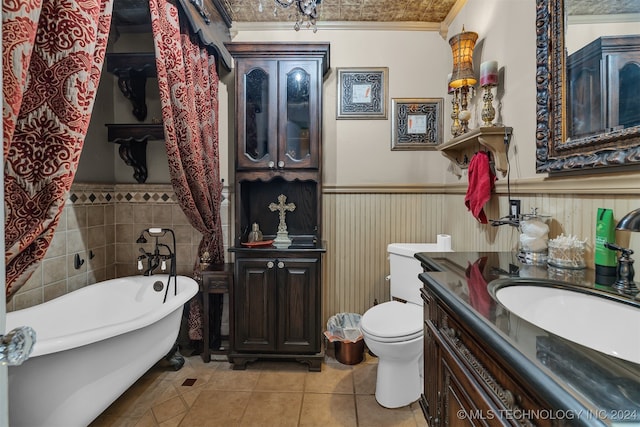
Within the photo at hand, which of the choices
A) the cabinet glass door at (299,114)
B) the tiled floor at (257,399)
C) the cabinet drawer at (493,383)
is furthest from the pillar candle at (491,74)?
the tiled floor at (257,399)

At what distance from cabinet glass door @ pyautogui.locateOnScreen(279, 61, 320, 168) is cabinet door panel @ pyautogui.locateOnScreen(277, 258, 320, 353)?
0.75 metres

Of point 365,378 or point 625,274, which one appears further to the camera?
point 365,378

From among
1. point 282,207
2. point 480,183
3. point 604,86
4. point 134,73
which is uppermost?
point 134,73

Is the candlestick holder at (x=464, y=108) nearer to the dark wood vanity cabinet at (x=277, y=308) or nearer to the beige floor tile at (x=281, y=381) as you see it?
the dark wood vanity cabinet at (x=277, y=308)

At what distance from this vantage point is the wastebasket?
238 cm

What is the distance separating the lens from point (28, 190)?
2.85ft

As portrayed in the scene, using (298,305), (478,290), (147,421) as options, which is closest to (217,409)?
(147,421)

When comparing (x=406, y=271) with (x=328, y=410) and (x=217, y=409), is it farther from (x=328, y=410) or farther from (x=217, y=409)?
(x=217, y=409)

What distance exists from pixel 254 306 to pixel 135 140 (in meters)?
1.54

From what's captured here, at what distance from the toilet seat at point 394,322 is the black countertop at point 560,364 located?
87 cm

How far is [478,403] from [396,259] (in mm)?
1552

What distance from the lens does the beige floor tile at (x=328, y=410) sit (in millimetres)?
1784

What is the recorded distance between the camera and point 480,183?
1792 mm

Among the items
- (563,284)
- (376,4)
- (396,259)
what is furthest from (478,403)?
(376,4)
